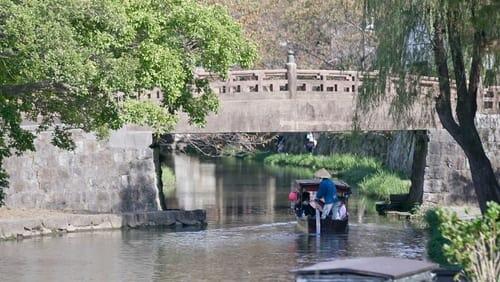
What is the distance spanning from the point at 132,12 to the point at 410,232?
12.3 metres

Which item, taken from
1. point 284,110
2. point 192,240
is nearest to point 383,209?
point 284,110

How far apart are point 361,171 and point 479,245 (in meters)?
37.2

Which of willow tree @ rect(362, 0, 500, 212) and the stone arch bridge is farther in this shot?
the stone arch bridge

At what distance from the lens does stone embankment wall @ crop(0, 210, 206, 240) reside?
28797 millimetres

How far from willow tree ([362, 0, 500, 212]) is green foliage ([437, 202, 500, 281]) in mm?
7332

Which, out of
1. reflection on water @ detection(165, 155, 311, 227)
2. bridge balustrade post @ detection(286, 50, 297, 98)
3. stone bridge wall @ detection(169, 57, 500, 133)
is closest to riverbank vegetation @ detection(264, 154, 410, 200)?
reflection on water @ detection(165, 155, 311, 227)

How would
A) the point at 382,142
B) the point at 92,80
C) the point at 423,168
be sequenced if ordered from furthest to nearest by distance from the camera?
the point at 382,142 < the point at 423,168 < the point at 92,80

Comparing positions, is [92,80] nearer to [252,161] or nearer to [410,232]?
[410,232]

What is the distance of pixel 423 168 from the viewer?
113 ft

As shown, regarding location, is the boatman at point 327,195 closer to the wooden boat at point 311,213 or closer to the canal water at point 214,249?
the wooden boat at point 311,213

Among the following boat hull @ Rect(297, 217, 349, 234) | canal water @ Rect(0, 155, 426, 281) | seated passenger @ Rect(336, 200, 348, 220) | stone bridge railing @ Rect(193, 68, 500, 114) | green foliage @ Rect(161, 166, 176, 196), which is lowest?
canal water @ Rect(0, 155, 426, 281)

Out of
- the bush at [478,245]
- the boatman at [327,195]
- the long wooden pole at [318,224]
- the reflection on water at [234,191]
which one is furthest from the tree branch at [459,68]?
the reflection on water at [234,191]

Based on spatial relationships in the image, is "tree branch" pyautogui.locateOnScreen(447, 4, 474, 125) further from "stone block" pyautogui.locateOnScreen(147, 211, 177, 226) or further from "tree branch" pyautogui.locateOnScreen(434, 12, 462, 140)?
"stone block" pyautogui.locateOnScreen(147, 211, 177, 226)

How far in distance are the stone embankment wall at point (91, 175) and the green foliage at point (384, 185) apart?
10501 mm
